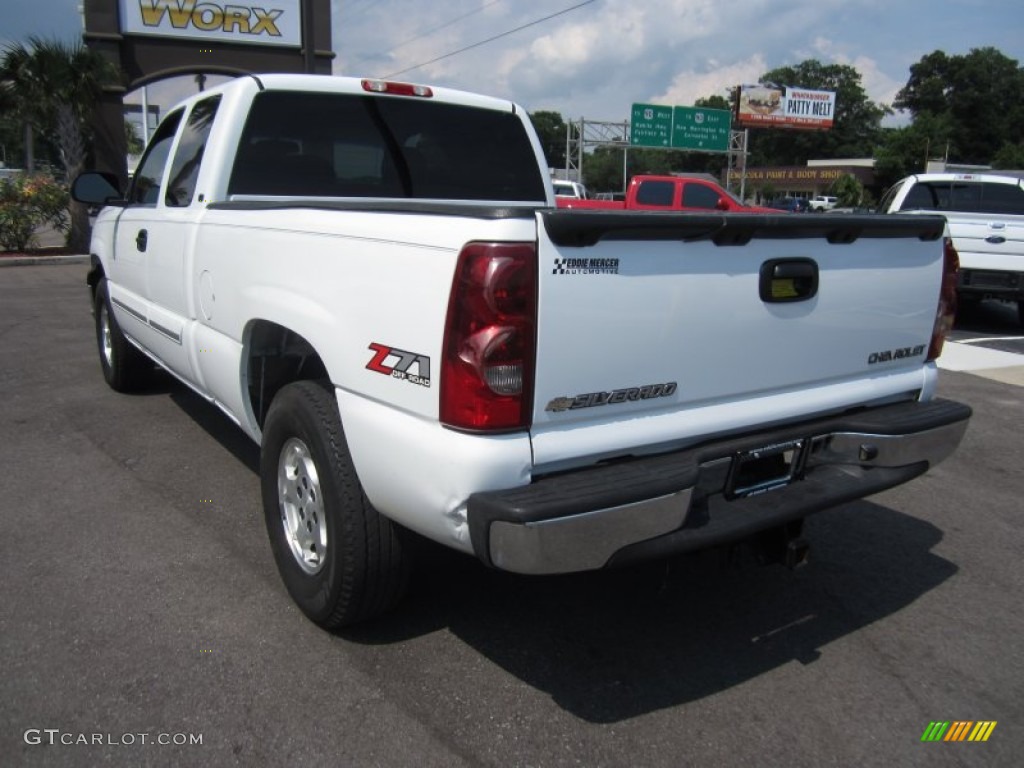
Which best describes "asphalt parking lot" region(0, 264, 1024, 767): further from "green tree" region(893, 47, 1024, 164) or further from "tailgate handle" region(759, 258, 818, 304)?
"green tree" region(893, 47, 1024, 164)

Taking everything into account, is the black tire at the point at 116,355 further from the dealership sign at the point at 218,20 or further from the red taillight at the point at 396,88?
the dealership sign at the point at 218,20

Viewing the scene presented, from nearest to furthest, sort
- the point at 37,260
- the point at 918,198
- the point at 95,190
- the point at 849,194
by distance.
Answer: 1. the point at 95,190
2. the point at 918,198
3. the point at 37,260
4. the point at 849,194

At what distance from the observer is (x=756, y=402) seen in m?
2.85

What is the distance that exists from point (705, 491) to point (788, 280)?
2.57 ft

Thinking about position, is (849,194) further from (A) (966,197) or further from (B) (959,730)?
(B) (959,730)

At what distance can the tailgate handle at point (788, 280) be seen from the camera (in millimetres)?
2746

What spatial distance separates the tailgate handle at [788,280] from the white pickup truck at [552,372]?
10 mm

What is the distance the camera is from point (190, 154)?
4.45m

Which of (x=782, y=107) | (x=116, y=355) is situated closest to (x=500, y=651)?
(x=116, y=355)

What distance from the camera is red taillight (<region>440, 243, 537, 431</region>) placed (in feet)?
7.32

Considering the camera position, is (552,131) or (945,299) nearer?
(945,299)

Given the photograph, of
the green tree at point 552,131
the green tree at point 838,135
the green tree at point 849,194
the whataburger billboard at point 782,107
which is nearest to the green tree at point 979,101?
the green tree at point 838,135

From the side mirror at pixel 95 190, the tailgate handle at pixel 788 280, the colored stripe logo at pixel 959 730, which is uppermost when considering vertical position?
the side mirror at pixel 95 190

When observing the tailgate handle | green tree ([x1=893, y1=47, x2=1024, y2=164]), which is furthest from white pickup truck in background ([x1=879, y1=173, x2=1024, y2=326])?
green tree ([x1=893, y1=47, x2=1024, y2=164])
